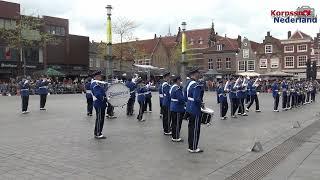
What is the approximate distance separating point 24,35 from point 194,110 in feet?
145

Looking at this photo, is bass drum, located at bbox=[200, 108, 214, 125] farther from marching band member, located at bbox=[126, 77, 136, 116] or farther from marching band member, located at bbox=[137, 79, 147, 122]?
marching band member, located at bbox=[126, 77, 136, 116]

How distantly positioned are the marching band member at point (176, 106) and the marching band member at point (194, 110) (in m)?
1.18

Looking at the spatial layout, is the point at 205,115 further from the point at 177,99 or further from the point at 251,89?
the point at 251,89

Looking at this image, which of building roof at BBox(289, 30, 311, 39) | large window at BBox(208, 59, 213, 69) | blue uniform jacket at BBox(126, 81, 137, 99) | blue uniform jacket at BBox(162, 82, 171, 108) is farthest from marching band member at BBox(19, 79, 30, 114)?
large window at BBox(208, 59, 213, 69)

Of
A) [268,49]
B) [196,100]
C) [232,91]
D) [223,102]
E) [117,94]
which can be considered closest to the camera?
[196,100]

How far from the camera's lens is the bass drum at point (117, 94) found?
12.4 meters

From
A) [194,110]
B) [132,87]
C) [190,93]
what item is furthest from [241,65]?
[194,110]

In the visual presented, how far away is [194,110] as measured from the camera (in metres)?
9.77

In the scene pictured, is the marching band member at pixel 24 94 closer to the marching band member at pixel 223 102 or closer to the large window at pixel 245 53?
the marching band member at pixel 223 102

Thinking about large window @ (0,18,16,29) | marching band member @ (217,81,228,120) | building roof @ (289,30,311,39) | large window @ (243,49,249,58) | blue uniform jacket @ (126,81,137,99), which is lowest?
marching band member @ (217,81,228,120)

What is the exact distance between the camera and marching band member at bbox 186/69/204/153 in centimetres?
977

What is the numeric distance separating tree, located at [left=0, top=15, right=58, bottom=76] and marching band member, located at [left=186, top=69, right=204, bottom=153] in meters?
42.9

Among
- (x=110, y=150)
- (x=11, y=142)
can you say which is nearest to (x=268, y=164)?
(x=110, y=150)

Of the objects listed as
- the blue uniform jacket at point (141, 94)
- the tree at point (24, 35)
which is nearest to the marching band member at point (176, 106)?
the blue uniform jacket at point (141, 94)
